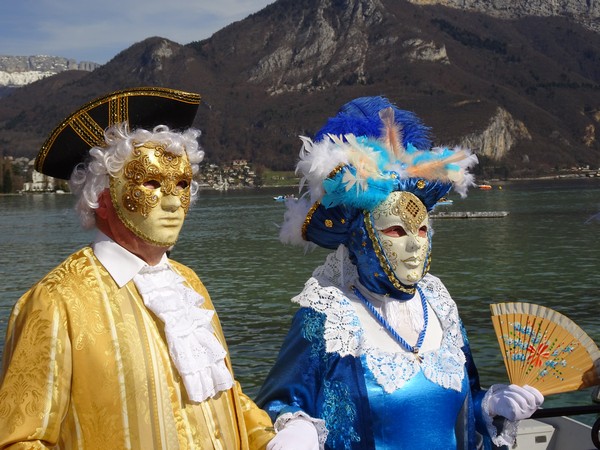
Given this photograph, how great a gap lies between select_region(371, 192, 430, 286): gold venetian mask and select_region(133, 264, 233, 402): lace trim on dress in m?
1.04

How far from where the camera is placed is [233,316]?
19.8 m

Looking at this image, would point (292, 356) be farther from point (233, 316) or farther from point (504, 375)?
point (233, 316)

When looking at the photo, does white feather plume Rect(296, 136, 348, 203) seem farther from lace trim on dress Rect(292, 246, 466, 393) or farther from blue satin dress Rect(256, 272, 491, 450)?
blue satin dress Rect(256, 272, 491, 450)

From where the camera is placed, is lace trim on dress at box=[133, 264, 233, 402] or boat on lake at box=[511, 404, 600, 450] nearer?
lace trim on dress at box=[133, 264, 233, 402]

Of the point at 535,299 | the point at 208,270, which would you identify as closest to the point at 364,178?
the point at 535,299

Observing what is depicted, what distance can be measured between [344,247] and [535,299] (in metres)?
19.2

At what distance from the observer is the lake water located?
1633 centimetres

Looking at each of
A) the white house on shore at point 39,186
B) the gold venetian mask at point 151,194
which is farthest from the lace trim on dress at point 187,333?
the white house on shore at point 39,186

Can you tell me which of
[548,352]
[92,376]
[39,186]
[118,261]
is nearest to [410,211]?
[548,352]

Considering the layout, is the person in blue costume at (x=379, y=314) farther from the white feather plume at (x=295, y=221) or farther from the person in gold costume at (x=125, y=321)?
the person in gold costume at (x=125, y=321)

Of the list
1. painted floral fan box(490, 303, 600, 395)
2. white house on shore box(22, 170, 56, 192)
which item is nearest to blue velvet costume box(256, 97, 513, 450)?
painted floral fan box(490, 303, 600, 395)

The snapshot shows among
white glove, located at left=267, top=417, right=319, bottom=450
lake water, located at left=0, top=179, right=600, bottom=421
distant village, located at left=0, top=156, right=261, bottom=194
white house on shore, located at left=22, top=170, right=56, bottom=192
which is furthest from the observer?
white house on shore, located at left=22, top=170, right=56, bottom=192

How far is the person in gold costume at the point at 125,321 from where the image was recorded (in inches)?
99.3

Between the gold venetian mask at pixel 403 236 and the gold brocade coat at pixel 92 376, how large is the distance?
1165 mm
